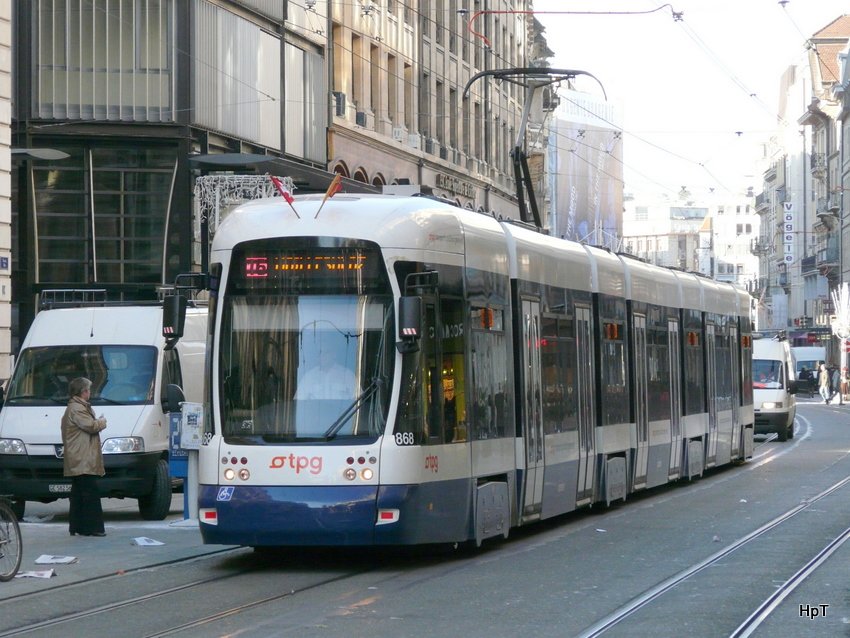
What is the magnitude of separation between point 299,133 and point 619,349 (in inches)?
740

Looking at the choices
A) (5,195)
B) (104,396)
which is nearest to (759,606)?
(104,396)

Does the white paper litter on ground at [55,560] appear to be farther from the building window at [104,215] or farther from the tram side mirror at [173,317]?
the building window at [104,215]

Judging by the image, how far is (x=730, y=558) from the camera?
13594 mm

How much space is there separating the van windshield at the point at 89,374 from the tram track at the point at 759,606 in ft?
23.8

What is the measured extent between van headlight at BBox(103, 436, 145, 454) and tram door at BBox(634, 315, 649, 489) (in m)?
5.85

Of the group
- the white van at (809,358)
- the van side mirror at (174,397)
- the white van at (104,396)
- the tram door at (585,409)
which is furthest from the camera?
the white van at (809,358)

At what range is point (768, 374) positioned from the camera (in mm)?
39375

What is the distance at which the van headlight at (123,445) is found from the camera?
18297 mm

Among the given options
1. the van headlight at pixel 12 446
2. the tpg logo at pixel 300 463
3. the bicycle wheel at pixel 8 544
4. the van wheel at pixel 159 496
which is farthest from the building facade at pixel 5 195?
the tpg logo at pixel 300 463

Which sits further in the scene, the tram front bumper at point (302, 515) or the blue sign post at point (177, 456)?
the blue sign post at point (177, 456)

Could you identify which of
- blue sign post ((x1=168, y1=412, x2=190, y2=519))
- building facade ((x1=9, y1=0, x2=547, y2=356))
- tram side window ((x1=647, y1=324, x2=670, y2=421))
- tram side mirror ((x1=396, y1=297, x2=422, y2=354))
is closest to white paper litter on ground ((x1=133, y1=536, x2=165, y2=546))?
blue sign post ((x1=168, y1=412, x2=190, y2=519))

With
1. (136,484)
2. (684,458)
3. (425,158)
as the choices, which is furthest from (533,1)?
(136,484)

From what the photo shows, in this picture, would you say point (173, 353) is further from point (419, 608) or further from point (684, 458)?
point (419, 608)

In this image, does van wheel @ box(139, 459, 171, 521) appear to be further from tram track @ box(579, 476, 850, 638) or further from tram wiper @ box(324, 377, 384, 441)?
tram track @ box(579, 476, 850, 638)
